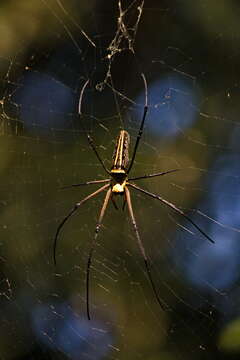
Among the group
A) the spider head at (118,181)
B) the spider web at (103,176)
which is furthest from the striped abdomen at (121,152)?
the spider web at (103,176)

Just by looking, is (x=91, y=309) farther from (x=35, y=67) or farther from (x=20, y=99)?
(x=35, y=67)

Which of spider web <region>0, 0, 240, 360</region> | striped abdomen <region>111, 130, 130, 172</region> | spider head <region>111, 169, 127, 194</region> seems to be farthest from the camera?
spider web <region>0, 0, 240, 360</region>

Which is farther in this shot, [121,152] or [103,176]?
[103,176]

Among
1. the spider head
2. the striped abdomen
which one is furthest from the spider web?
the striped abdomen

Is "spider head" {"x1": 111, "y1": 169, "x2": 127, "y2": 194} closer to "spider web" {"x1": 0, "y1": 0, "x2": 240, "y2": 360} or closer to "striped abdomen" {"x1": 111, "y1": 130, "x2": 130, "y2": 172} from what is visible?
"striped abdomen" {"x1": 111, "y1": 130, "x2": 130, "y2": 172}

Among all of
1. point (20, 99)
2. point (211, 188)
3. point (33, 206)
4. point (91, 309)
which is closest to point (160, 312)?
point (91, 309)

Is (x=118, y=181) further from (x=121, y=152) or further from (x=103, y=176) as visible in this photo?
(x=103, y=176)

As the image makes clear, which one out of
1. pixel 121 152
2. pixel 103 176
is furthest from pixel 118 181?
pixel 103 176

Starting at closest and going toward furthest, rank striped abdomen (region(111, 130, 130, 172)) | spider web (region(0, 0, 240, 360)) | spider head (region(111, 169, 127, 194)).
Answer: striped abdomen (region(111, 130, 130, 172)) → spider head (region(111, 169, 127, 194)) → spider web (region(0, 0, 240, 360))
